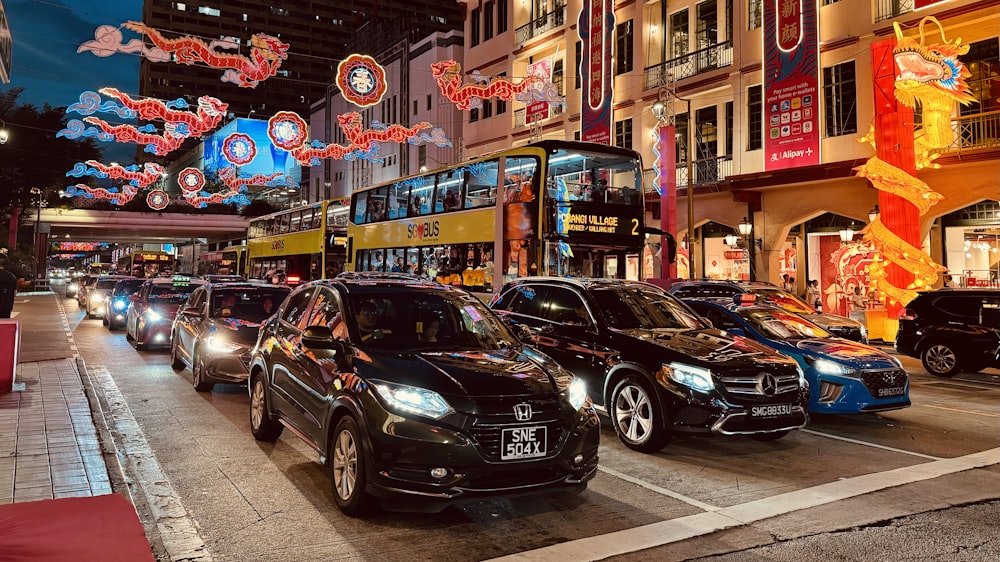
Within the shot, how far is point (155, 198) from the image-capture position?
149ft

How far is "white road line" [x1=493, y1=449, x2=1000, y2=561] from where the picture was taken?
15.1ft

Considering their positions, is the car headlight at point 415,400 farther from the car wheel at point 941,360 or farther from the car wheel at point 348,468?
the car wheel at point 941,360

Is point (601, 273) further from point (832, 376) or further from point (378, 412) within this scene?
point (378, 412)

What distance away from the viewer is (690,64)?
1011 inches

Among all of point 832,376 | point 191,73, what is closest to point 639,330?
point 832,376

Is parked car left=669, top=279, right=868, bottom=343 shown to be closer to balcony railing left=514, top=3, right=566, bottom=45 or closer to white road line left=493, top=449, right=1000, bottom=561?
white road line left=493, top=449, right=1000, bottom=561

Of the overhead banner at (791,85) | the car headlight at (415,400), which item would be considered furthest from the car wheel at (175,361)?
the overhead banner at (791,85)

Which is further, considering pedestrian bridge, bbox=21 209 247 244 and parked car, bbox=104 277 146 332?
pedestrian bridge, bbox=21 209 247 244

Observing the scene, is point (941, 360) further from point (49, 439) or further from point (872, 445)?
point (49, 439)

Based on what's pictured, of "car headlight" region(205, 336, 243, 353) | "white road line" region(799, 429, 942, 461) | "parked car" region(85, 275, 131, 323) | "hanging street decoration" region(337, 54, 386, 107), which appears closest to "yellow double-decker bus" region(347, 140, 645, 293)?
"hanging street decoration" region(337, 54, 386, 107)

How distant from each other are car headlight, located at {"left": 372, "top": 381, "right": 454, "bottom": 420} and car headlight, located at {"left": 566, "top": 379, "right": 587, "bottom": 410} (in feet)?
3.18

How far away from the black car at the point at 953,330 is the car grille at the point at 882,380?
5.21m

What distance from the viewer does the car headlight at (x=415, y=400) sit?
486 cm

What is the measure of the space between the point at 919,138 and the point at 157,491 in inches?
756
